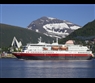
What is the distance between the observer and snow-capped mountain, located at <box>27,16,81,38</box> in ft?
525

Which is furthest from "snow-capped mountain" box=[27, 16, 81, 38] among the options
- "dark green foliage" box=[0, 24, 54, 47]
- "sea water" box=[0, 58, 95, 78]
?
"sea water" box=[0, 58, 95, 78]

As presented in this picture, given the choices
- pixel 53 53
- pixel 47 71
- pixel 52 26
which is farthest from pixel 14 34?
pixel 47 71

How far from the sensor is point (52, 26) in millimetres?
176250

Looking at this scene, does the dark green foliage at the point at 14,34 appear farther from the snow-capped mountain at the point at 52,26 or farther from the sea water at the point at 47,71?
the sea water at the point at 47,71

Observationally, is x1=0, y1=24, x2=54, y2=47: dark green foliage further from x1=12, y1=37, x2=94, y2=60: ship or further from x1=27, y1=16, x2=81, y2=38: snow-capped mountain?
x1=12, y1=37, x2=94, y2=60: ship

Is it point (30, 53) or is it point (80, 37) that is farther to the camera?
point (80, 37)

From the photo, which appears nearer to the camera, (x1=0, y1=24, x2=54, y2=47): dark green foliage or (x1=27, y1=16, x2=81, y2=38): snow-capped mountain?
(x1=0, y1=24, x2=54, y2=47): dark green foliage

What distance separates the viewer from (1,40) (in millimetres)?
103500

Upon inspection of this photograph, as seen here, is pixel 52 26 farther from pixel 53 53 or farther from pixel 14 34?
pixel 53 53

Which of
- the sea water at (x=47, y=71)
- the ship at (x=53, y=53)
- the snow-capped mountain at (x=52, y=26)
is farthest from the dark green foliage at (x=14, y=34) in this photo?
the sea water at (x=47, y=71)

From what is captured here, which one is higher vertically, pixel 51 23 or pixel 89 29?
pixel 51 23

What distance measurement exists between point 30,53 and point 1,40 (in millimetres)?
59226

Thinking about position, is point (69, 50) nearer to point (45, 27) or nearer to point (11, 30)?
point (11, 30)
